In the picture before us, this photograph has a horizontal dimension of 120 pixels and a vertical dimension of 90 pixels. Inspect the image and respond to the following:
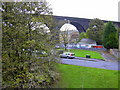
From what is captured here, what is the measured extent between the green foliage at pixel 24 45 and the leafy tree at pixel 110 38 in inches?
28.0

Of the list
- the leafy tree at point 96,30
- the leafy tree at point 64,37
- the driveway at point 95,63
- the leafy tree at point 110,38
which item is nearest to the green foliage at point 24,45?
the leafy tree at point 64,37

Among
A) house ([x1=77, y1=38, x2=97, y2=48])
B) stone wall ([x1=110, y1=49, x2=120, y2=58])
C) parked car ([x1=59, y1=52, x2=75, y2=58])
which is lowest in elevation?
parked car ([x1=59, y1=52, x2=75, y2=58])

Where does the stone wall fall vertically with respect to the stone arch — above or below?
below

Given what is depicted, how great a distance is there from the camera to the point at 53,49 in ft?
5.28

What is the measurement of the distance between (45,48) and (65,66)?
37 cm

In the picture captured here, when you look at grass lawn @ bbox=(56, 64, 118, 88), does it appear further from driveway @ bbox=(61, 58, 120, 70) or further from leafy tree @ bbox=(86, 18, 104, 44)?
leafy tree @ bbox=(86, 18, 104, 44)

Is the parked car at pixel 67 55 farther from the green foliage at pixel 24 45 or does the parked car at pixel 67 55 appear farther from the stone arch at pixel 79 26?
the stone arch at pixel 79 26

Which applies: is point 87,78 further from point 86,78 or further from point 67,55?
point 67,55

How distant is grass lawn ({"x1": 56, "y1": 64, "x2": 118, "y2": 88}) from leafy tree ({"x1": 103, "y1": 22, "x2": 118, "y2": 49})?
0.32 m

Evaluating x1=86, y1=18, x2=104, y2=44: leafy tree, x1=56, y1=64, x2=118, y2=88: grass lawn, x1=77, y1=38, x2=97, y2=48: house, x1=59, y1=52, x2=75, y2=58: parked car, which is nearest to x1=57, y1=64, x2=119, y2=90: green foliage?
x1=56, y1=64, x2=118, y2=88: grass lawn

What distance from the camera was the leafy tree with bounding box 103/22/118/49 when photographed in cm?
133

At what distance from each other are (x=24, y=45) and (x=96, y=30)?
96cm

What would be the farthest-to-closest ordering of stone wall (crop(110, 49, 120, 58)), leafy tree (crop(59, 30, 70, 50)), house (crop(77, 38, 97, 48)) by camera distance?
1. leafy tree (crop(59, 30, 70, 50))
2. house (crop(77, 38, 97, 48))
3. stone wall (crop(110, 49, 120, 58))

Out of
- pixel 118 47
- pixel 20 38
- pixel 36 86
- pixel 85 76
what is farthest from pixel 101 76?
pixel 20 38
